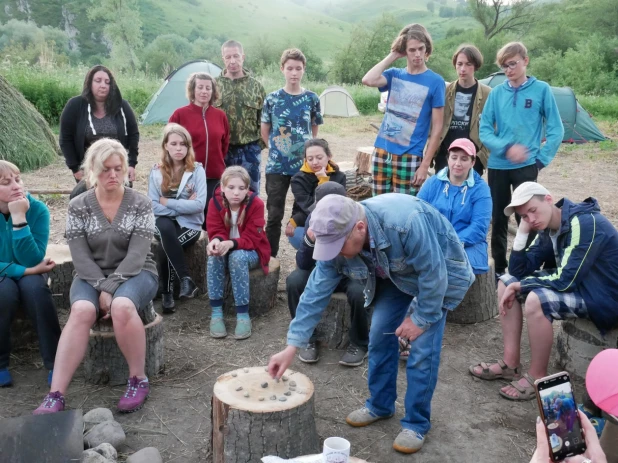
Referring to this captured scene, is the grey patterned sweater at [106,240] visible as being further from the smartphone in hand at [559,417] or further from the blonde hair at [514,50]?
the blonde hair at [514,50]

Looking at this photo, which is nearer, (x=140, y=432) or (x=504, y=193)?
(x=140, y=432)

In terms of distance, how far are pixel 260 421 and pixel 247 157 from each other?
134 inches

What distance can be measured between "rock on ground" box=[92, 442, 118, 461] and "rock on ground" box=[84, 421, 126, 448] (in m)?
0.10

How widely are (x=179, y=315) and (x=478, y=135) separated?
3.07 meters

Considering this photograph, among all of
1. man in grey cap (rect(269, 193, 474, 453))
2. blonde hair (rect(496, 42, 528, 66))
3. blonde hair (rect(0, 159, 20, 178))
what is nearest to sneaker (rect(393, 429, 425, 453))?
man in grey cap (rect(269, 193, 474, 453))

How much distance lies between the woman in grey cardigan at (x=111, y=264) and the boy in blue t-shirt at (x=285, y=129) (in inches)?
66.6

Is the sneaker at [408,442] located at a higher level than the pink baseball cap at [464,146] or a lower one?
lower

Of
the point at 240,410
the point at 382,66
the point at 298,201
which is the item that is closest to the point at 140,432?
the point at 240,410

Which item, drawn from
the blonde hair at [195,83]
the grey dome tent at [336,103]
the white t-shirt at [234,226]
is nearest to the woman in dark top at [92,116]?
the blonde hair at [195,83]

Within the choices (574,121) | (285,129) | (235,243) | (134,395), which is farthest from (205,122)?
(574,121)

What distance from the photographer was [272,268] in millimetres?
4797

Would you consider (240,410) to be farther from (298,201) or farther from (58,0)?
(58,0)

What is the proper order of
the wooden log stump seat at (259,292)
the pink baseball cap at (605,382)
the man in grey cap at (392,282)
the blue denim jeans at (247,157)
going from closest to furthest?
1. the pink baseball cap at (605,382)
2. the man in grey cap at (392,282)
3. the wooden log stump seat at (259,292)
4. the blue denim jeans at (247,157)

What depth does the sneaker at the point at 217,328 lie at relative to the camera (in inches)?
174
